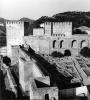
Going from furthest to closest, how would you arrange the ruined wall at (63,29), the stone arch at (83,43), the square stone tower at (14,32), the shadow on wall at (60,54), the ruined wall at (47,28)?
the ruined wall at (47,28), the ruined wall at (63,29), the stone arch at (83,43), the square stone tower at (14,32), the shadow on wall at (60,54)

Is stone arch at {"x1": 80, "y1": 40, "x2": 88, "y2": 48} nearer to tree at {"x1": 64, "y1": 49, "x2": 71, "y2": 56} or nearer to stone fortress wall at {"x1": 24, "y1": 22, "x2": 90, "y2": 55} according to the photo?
stone fortress wall at {"x1": 24, "y1": 22, "x2": 90, "y2": 55}

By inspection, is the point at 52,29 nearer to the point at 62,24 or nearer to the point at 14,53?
the point at 62,24

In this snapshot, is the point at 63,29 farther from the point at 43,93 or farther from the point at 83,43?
the point at 43,93

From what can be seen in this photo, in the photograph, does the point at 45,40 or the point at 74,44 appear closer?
the point at 45,40

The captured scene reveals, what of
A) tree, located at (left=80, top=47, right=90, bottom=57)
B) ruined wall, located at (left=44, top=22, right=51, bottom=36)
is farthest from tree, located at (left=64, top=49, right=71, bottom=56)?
ruined wall, located at (left=44, top=22, right=51, bottom=36)

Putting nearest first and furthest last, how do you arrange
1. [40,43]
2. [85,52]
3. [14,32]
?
[85,52]
[14,32]
[40,43]

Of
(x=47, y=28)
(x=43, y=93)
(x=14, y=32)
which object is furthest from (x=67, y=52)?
(x=43, y=93)

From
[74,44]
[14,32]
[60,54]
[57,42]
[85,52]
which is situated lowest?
[60,54]

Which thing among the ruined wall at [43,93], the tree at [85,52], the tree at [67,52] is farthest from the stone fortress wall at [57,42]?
the ruined wall at [43,93]

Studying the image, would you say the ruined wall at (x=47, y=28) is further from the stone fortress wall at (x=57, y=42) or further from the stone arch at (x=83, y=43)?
the stone arch at (x=83, y=43)

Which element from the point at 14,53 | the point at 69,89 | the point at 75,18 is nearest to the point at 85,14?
the point at 75,18
